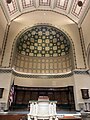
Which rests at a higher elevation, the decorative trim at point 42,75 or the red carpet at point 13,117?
the decorative trim at point 42,75

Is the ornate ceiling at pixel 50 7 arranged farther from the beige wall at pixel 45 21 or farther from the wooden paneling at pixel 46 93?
the wooden paneling at pixel 46 93

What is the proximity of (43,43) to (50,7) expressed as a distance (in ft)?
13.3

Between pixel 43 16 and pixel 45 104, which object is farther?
pixel 43 16

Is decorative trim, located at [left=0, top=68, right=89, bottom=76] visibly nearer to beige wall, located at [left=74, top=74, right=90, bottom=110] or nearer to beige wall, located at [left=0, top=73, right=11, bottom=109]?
beige wall, located at [left=74, top=74, right=90, bottom=110]

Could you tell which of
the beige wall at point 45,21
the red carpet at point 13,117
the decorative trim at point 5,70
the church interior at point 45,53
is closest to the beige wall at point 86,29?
the church interior at point 45,53

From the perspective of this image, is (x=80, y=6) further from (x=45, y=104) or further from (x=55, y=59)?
(x=45, y=104)

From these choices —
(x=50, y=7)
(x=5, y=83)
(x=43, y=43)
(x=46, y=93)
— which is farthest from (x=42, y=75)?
(x=50, y=7)

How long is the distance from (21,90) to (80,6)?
997cm

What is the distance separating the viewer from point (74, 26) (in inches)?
530

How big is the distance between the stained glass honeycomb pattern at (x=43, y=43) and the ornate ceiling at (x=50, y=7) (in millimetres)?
2161

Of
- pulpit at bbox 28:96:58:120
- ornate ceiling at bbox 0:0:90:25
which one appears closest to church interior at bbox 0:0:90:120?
ornate ceiling at bbox 0:0:90:25

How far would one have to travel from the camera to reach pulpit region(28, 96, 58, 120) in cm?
552

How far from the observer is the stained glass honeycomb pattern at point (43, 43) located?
14.1 meters

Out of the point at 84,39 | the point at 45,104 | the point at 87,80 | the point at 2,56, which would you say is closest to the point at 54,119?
the point at 45,104
